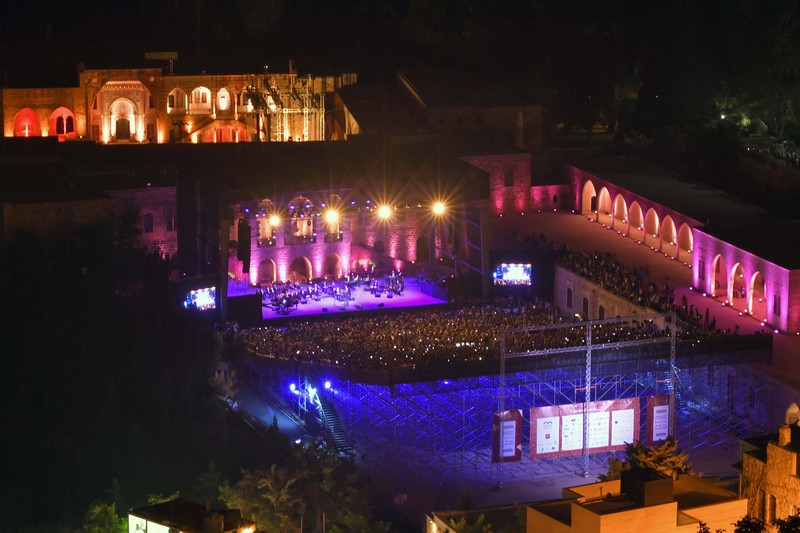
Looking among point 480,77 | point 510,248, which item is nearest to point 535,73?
point 480,77

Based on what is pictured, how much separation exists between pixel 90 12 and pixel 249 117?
433 inches

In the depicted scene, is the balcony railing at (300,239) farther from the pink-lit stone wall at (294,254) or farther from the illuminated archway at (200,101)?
the illuminated archway at (200,101)

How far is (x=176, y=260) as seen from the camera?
2482 inches

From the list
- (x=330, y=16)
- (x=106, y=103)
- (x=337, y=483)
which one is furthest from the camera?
(x=330, y=16)

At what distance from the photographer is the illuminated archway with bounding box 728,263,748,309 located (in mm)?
58500

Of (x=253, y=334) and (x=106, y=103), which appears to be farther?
(x=106, y=103)

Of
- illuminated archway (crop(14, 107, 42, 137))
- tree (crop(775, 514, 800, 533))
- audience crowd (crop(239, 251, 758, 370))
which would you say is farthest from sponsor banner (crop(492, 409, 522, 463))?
illuminated archway (crop(14, 107, 42, 137))

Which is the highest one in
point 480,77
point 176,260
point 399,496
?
point 480,77

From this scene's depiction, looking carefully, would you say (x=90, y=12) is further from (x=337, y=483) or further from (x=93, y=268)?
(x=337, y=483)

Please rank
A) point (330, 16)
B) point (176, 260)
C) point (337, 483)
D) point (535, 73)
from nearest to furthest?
1. point (337, 483)
2. point (176, 260)
3. point (535, 73)
4. point (330, 16)

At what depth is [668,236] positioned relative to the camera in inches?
2574

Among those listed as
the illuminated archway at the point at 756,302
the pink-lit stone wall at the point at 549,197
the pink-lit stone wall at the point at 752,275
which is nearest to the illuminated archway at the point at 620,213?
the pink-lit stone wall at the point at 549,197

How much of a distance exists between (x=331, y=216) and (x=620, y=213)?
10776 mm

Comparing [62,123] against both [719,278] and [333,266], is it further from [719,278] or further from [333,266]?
[719,278]
